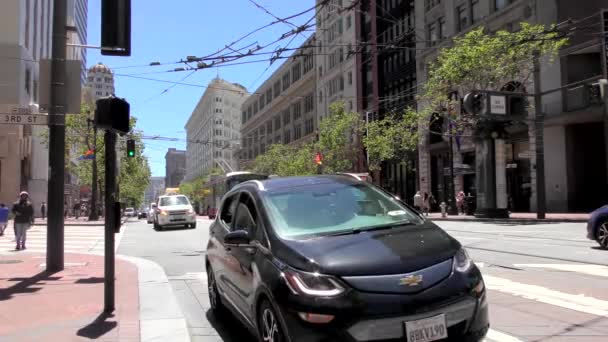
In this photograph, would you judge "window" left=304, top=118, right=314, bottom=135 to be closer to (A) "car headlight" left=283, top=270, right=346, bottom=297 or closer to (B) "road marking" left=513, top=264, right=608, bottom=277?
(B) "road marking" left=513, top=264, right=608, bottom=277

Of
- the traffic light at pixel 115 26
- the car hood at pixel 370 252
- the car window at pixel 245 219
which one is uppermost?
the traffic light at pixel 115 26

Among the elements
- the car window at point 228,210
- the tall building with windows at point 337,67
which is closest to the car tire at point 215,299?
the car window at point 228,210

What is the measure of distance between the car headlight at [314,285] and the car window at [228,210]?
2.40m

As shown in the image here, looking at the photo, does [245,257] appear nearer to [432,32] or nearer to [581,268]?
[581,268]

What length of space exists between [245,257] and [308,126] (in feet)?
240

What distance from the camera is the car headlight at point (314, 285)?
4.06m

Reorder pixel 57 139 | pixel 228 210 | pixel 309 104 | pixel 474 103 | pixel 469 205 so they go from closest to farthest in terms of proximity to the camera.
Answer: pixel 228 210 < pixel 57 139 < pixel 474 103 < pixel 469 205 < pixel 309 104

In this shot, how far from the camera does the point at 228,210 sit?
7113 millimetres

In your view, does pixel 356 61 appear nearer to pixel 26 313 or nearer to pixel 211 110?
pixel 211 110

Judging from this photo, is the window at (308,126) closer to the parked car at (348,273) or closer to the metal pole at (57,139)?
the metal pole at (57,139)

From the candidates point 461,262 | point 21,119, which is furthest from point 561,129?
point 461,262

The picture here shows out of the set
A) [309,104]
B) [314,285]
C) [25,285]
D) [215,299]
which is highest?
[309,104]

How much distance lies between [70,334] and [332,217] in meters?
3.28

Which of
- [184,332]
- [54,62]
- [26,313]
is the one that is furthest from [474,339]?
[54,62]
